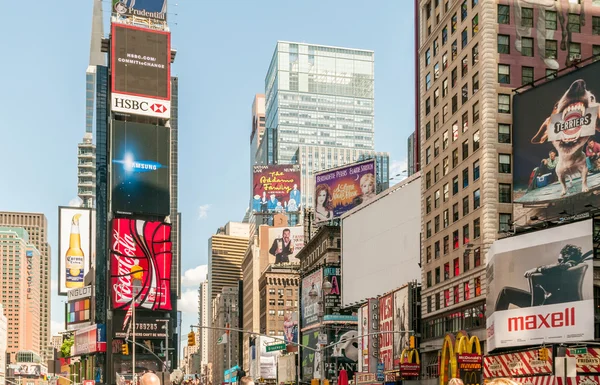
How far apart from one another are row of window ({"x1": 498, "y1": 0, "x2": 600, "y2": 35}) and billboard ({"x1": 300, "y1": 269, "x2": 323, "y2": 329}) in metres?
60.0

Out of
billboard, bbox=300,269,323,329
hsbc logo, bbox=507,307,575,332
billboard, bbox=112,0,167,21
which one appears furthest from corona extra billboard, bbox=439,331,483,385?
billboard, bbox=112,0,167,21

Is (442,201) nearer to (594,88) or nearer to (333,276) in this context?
(594,88)

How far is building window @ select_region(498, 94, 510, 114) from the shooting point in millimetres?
70062

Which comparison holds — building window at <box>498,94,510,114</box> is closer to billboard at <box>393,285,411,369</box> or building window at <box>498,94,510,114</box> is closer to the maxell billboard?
billboard at <box>393,285,411,369</box>

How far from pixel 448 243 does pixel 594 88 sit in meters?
20.0

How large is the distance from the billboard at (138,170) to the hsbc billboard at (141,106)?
7.15 feet

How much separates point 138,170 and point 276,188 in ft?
155

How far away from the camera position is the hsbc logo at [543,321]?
190ft

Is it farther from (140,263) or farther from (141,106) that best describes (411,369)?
(141,106)

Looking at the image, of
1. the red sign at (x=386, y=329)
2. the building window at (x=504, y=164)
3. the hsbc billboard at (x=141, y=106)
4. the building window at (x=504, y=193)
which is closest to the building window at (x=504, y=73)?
the building window at (x=504, y=164)

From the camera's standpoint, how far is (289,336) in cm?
14862

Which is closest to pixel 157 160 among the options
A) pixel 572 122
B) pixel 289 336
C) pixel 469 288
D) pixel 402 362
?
pixel 289 336

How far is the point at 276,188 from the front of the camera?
623 feet

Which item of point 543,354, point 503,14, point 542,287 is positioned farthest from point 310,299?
point 543,354
